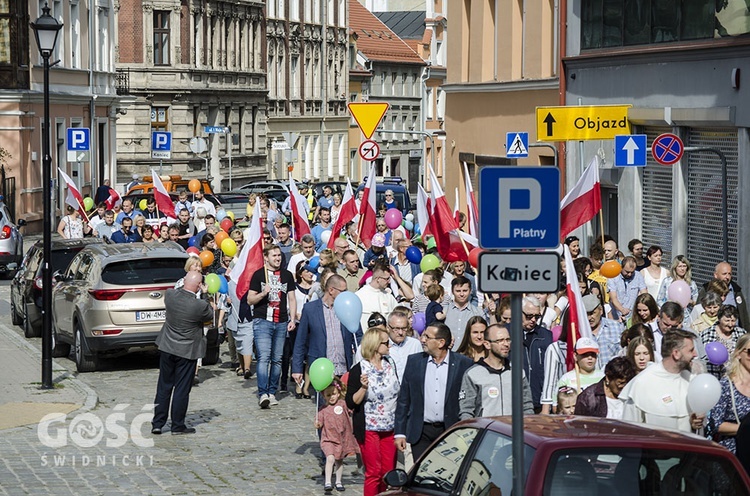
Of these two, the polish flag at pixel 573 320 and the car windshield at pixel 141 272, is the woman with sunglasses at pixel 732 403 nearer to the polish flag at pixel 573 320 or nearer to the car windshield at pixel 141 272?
the polish flag at pixel 573 320

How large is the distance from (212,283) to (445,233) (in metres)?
2.89

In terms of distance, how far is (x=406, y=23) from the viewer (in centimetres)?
11031

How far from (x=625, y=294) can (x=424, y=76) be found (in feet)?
271

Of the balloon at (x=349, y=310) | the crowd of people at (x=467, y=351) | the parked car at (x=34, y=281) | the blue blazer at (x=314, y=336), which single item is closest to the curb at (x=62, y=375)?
the parked car at (x=34, y=281)

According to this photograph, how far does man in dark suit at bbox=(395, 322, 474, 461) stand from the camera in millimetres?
11023

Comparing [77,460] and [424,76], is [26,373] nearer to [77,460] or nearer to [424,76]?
[77,460]

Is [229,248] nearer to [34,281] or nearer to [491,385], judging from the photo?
[34,281]

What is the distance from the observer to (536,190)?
763 cm

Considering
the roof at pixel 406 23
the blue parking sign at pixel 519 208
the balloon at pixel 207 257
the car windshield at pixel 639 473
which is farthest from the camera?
the roof at pixel 406 23

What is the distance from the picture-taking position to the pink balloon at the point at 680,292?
15758 mm

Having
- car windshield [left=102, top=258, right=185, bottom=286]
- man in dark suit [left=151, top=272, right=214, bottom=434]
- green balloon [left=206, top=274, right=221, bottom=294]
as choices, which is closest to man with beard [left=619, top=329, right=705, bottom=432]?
man in dark suit [left=151, top=272, right=214, bottom=434]

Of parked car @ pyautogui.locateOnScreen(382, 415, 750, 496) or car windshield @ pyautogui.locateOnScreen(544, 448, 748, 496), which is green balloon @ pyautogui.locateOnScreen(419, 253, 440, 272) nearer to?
parked car @ pyautogui.locateOnScreen(382, 415, 750, 496)

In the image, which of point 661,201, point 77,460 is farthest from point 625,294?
point 661,201

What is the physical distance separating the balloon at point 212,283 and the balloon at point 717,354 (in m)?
7.93
